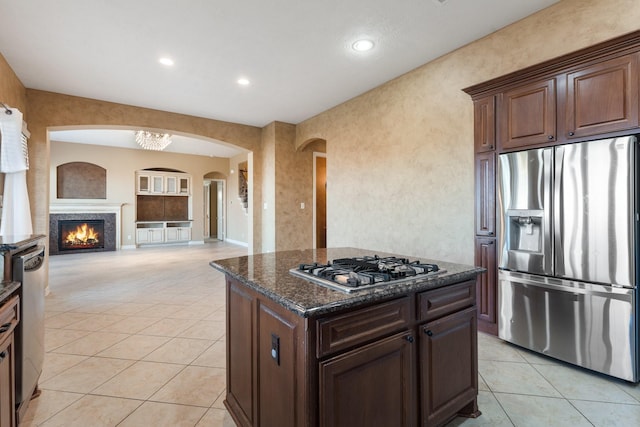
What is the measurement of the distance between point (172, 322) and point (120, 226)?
6.96 metres

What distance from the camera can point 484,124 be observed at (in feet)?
9.16

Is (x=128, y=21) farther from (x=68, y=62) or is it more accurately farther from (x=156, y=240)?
(x=156, y=240)

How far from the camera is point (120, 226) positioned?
8.80 m

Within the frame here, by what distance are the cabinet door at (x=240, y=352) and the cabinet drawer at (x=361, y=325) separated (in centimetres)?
46

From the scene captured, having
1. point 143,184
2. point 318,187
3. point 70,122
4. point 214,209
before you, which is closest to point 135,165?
point 143,184

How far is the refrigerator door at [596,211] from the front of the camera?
2010 millimetres

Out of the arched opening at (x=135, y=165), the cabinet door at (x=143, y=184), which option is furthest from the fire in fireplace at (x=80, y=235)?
the cabinet door at (x=143, y=184)

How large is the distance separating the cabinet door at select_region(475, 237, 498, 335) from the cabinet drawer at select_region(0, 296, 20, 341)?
10.2ft

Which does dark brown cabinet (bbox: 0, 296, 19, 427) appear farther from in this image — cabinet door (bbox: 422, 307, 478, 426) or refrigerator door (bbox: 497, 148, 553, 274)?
refrigerator door (bbox: 497, 148, 553, 274)

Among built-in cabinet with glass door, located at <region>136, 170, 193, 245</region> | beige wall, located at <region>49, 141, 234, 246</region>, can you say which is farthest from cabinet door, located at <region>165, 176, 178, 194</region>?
beige wall, located at <region>49, 141, 234, 246</region>

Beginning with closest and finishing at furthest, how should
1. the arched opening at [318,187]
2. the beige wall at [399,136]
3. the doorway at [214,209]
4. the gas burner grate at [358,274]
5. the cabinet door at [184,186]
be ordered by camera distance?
the gas burner grate at [358,274] < the beige wall at [399,136] < the arched opening at [318,187] < the cabinet door at [184,186] < the doorway at [214,209]

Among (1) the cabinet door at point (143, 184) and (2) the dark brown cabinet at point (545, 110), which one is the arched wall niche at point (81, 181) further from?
(2) the dark brown cabinet at point (545, 110)

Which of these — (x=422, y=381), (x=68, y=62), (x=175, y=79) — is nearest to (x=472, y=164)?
(x=422, y=381)

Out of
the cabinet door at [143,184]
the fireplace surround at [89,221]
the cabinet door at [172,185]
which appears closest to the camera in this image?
the fireplace surround at [89,221]
